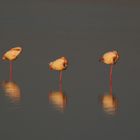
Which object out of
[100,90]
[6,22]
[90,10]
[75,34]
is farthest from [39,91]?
[90,10]

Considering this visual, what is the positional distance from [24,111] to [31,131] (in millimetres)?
1526

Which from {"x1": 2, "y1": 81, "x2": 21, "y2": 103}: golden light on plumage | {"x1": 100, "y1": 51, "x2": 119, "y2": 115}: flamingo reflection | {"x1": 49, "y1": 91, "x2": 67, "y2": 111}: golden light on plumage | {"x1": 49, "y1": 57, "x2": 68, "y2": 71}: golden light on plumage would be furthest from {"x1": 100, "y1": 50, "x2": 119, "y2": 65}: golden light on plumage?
{"x1": 2, "y1": 81, "x2": 21, "y2": 103}: golden light on plumage

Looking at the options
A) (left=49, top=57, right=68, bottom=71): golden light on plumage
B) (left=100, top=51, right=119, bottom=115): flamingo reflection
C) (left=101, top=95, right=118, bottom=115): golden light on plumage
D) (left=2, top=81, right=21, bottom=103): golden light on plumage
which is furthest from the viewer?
(left=49, top=57, right=68, bottom=71): golden light on plumage

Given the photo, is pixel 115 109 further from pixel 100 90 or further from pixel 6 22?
pixel 6 22

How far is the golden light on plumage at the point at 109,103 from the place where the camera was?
15891 mm

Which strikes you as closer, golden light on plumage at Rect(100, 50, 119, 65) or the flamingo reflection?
the flamingo reflection

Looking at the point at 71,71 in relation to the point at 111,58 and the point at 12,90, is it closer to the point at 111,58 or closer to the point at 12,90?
the point at 111,58

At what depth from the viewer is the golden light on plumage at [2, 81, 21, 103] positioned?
16.7m

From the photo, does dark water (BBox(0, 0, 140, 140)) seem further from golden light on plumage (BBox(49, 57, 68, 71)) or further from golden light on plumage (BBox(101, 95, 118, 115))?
golden light on plumage (BBox(49, 57, 68, 71))

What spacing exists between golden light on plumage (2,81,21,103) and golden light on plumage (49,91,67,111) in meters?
0.65

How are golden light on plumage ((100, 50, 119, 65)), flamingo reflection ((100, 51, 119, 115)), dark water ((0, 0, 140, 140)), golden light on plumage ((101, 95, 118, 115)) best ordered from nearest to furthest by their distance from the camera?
dark water ((0, 0, 140, 140)) < golden light on plumage ((101, 95, 118, 115)) < flamingo reflection ((100, 51, 119, 115)) < golden light on plumage ((100, 50, 119, 65))

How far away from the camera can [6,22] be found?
28578 millimetres

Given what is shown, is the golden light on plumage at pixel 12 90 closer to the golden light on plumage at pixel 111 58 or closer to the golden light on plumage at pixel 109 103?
the golden light on plumage at pixel 109 103

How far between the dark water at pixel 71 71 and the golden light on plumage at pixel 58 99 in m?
0.08
